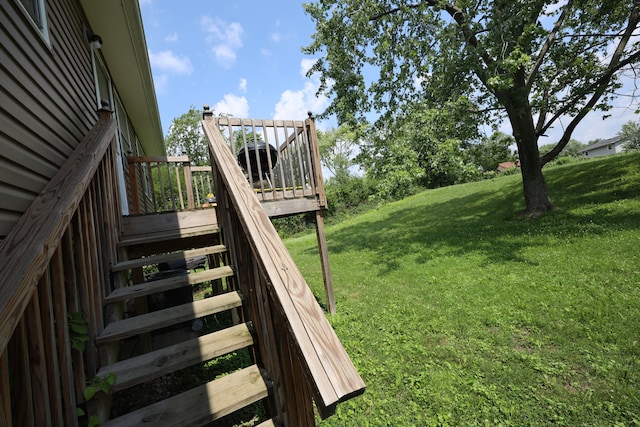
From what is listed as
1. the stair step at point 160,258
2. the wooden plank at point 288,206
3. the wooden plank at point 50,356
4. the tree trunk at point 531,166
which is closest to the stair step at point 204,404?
→ the wooden plank at point 50,356

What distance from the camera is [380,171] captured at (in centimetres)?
704

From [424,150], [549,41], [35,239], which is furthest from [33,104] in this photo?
[549,41]

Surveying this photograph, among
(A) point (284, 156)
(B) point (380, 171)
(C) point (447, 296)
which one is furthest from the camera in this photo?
(B) point (380, 171)

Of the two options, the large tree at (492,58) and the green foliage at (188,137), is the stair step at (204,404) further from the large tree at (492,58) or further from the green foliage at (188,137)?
the green foliage at (188,137)

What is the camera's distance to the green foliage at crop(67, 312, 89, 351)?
1444mm

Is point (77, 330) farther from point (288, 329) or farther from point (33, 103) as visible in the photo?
point (33, 103)

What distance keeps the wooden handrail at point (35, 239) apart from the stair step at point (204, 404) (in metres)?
0.80

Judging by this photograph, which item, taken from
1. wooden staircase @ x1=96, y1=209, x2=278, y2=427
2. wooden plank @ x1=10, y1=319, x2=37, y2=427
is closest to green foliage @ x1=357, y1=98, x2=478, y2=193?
wooden staircase @ x1=96, y1=209, x2=278, y2=427

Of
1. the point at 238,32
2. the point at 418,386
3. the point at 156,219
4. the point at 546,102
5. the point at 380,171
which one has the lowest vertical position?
the point at 418,386

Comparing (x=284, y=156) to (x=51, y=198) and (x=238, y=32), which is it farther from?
(x=238, y=32)

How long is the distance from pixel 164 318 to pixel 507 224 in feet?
24.7

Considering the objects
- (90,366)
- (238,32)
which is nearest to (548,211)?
(90,366)

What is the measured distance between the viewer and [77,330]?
1471mm

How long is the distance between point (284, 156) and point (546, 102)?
20.7ft
